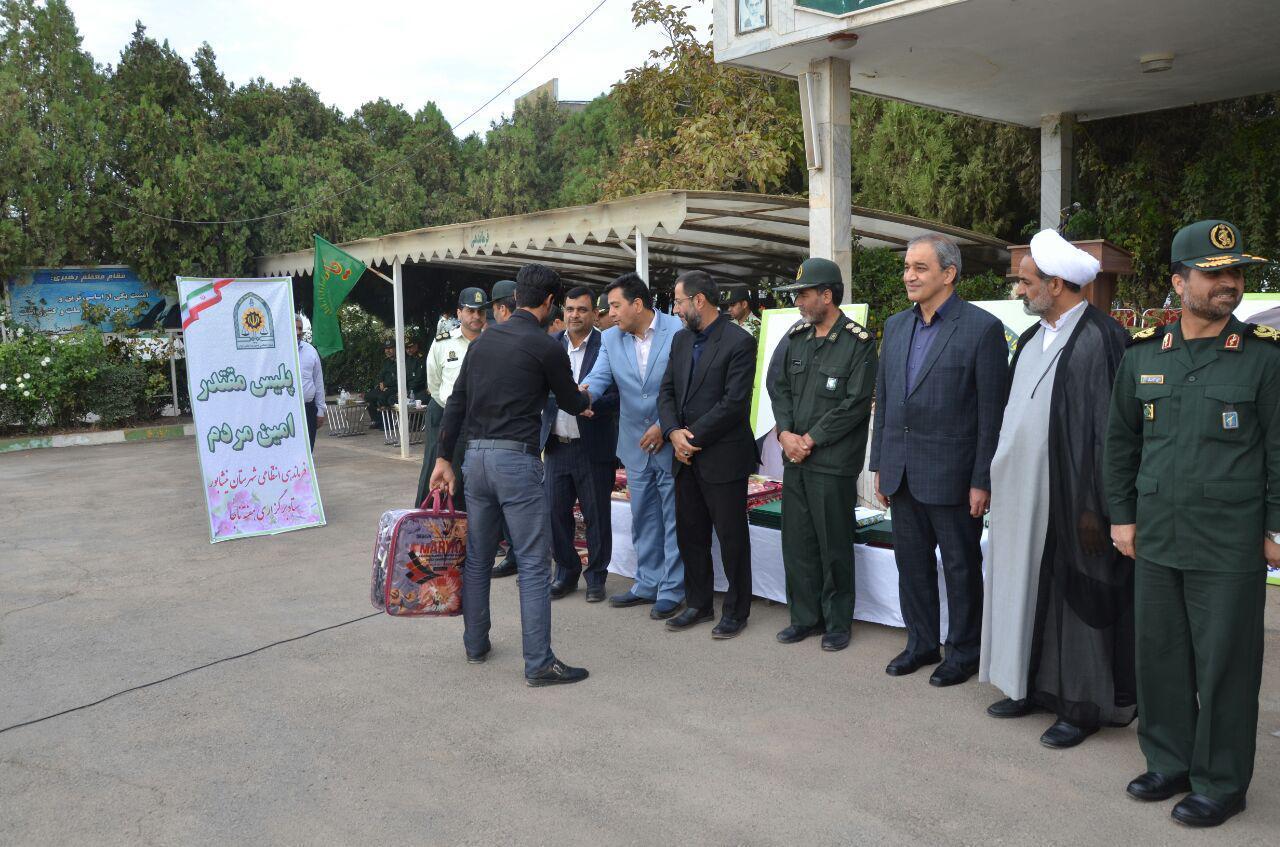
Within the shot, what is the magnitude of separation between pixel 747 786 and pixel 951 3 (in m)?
6.10

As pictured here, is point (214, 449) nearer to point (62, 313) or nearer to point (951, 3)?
point (951, 3)

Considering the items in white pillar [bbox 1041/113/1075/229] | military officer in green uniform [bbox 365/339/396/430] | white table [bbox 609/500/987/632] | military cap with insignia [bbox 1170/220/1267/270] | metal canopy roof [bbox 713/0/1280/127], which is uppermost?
metal canopy roof [bbox 713/0/1280/127]

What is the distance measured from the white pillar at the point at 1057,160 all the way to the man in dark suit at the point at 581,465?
7.76 meters

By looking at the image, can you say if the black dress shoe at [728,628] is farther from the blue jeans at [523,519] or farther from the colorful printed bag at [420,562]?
the colorful printed bag at [420,562]

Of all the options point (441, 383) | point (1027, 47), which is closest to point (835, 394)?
point (441, 383)

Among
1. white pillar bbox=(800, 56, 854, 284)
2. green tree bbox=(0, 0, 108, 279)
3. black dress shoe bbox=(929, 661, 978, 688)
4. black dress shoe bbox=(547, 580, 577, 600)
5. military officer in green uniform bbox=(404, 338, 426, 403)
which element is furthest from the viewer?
green tree bbox=(0, 0, 108, 279)

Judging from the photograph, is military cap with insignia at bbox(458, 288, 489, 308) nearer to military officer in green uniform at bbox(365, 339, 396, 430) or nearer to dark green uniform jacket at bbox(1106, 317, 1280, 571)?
dark green uniform jacket at bbox(1106, 317, 1280, 571)

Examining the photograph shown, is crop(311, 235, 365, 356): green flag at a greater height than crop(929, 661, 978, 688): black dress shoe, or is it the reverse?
crop(311, 235, 365, 356): green flag

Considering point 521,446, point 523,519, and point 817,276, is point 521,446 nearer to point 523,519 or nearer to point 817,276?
point 523,519

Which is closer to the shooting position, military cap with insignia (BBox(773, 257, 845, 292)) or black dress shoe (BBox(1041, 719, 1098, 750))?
black dress shoe (BBox(1041, 719, 1098, 750))

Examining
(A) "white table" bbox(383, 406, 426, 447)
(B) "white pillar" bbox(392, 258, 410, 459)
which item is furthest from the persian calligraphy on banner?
(A) "white table" bbox(383, 406, 426, 447)

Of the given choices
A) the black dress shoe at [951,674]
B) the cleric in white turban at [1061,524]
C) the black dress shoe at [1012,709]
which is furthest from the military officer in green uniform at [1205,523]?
the black dress shoe at [951,674]

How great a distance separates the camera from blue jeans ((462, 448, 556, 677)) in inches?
170

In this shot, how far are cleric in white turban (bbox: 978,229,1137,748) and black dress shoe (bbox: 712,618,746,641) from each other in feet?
4.85
